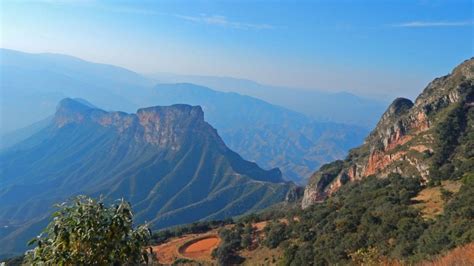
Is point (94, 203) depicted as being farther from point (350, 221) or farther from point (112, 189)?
point (112, 189)

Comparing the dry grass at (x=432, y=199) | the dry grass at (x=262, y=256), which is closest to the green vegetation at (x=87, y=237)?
the dry grass at (x=262, y=256)

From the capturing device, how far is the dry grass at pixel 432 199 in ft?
116

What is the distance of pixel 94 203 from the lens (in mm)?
7117

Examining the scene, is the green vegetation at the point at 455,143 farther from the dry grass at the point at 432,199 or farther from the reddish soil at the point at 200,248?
the reddish soil at the point at 200,248

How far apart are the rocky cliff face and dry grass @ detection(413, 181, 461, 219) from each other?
5.01 m

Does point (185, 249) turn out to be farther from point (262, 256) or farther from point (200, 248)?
point (262, 256)

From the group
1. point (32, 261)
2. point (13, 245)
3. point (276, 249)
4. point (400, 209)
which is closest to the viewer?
point (32, 261)

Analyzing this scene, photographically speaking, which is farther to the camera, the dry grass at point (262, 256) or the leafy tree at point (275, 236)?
the leafy tree at point (275, 236)

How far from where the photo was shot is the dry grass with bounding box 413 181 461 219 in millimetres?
35372

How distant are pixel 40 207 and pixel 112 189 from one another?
27.7 m

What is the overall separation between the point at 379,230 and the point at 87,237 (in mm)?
29372

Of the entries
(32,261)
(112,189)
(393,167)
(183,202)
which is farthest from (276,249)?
Result: (112,189)

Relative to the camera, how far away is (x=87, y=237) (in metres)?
6.77

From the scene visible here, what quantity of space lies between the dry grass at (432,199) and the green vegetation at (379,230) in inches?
29.7
